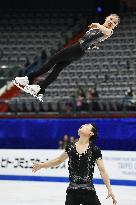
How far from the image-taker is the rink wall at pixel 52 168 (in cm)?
1611

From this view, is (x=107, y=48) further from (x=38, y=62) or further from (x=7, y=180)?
(x=7, y=180)

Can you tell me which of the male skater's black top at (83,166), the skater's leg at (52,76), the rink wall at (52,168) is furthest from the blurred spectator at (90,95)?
the male skater's black top at (83,166)

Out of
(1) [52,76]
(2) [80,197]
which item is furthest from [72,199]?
(1) [52,76]

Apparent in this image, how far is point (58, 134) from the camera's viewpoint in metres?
17.8

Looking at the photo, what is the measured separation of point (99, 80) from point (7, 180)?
18.7 feet

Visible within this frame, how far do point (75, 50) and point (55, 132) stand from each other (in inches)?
383

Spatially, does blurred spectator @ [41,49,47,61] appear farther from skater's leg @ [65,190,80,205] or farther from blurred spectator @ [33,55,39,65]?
skater's leg @ [65,190,80,205]

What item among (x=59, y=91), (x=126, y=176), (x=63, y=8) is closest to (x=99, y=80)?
(x=59, y=91)

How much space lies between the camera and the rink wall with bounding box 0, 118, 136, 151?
17078mm

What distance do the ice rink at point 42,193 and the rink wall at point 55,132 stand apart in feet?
5.94

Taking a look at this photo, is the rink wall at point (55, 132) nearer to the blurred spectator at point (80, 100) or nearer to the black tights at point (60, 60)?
the blurred spectator at point (80, 100)

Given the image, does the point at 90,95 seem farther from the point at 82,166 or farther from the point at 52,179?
the point at 82,166

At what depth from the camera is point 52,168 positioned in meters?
17.1

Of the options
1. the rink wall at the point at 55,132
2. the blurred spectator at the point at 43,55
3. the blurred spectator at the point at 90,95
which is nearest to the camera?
the rink wall at the point at 55,132
